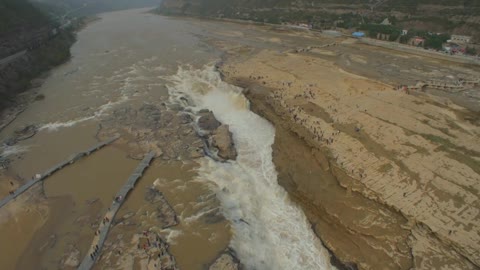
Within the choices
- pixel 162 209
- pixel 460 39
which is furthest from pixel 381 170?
pixel 460 39

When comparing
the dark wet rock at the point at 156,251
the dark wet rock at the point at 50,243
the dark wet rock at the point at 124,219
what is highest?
the dark wet rock at the point at 124,219

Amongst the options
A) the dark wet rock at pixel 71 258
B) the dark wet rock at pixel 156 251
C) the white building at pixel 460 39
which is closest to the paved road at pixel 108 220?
the dark wet rock at pixel 71 258

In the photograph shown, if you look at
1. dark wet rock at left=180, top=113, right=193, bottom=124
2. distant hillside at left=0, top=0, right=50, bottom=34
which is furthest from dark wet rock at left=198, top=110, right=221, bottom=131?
distant hillside at left=0, top=0, right=50, bottom=34

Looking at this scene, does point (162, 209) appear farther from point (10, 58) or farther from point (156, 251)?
point (10, 58)

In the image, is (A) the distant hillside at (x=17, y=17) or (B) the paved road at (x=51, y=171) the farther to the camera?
(A) the distant hillside at (x=17, y=17)

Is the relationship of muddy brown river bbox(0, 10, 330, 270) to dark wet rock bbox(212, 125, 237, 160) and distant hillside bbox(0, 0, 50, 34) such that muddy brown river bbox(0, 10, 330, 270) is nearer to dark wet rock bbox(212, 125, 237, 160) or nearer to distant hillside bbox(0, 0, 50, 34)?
dark wet rock bbox(212, 125, 237, 160)

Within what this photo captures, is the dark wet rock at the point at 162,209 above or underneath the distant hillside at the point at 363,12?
underneath

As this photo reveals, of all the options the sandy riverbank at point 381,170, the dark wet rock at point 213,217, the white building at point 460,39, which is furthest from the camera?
the white building at point 460,39

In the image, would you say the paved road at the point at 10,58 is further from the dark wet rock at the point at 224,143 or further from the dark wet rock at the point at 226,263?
the dark wet rock at the point at 226,263

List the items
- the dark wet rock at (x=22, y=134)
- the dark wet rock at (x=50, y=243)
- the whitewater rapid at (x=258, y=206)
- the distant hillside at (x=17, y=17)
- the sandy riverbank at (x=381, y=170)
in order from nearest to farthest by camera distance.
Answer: the sandy riverbank at (x=381, y=170), the whitewater rapid at (x=258, y=206), the dark wet rock at (x=50, y=243), the dark wet rock at (x=22, y=134), the distant hillside at (x=17, y=17)
